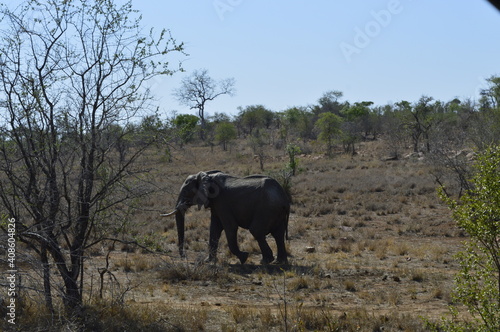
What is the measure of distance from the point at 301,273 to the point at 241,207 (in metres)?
2.51

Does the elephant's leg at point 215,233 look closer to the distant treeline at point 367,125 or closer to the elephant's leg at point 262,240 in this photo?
the elephant's leg at point 262,240

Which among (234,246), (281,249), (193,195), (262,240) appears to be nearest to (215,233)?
(234,246)

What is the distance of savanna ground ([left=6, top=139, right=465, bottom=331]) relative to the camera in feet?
27.4

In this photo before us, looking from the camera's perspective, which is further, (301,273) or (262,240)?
(262,240)

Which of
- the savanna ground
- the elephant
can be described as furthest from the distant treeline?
the elephant

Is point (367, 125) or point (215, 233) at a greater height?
point (367, 125)

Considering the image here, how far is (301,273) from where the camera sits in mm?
11992

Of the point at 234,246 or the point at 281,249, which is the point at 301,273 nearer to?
the point at 281,249

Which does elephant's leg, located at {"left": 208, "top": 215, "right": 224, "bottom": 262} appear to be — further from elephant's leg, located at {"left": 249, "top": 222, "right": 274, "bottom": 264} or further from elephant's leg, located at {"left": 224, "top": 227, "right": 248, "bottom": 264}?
elephant's leg, located at {"left": 249, "top": 222, "right": 274, "bottom": 264}

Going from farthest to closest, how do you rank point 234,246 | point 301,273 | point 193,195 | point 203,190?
point 193,195, point 203,190, point 234,246, point 301,273

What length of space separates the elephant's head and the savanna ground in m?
0.60

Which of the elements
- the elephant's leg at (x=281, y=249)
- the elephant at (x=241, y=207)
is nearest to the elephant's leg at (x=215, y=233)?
the elephant at (x=241, y=207)

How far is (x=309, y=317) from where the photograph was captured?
8375 mm

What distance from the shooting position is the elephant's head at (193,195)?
13992 millimetres
